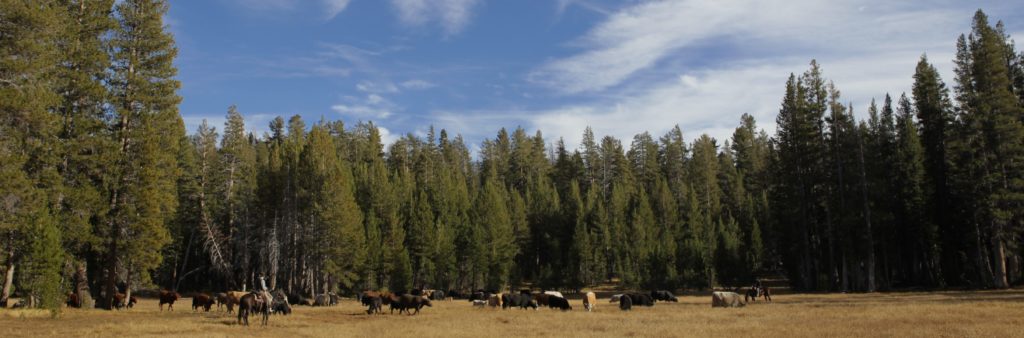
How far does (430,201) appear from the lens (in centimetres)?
8281

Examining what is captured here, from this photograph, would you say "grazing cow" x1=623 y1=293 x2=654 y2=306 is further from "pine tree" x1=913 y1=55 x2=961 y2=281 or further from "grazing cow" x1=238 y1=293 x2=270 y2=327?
"pine tree" x1=913 y1=55 x2=961 y2=281

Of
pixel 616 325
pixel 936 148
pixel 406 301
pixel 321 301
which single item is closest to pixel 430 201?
pixel 321 301

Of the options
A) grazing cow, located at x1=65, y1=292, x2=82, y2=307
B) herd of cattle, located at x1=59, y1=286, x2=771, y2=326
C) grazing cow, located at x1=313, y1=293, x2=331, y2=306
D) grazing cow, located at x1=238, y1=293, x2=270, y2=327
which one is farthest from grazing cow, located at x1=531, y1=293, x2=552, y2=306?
grazing cow, located at x1=65, y1=292, x2=82, y2=307

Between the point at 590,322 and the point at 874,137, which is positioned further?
the point at 874,137

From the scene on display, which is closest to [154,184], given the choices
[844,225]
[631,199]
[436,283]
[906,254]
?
[436,283]

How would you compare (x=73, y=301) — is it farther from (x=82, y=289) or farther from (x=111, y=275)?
(x=111, y=275)

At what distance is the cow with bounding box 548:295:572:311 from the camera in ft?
120

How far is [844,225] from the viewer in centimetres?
5375

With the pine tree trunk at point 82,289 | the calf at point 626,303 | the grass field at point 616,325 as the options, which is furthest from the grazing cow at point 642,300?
the pine tree trunk at point 82,289

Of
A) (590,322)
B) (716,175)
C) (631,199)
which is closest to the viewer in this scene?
(590,322)

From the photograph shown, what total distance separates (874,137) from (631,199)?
4059 centimetres

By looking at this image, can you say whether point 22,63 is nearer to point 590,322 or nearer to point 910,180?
point 590,322

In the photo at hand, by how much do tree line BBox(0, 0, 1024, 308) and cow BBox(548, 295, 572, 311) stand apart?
21.4 meters

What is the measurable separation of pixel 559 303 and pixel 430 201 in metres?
47.7
